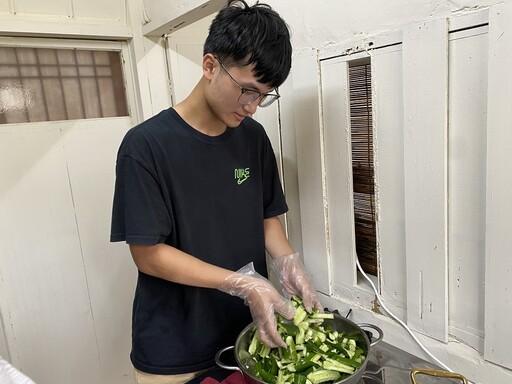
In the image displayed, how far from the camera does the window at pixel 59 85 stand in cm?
181

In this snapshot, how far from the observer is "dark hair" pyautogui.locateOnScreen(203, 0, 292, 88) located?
89 cm

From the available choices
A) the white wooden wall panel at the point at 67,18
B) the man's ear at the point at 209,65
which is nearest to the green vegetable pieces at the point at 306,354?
the man's ear at the point at 209,65

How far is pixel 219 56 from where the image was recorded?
0.93m

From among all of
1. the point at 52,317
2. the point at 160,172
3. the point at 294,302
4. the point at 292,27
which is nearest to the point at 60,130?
the point at 52,317

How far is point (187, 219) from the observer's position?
3.49ft

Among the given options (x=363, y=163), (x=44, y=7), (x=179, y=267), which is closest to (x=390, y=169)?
(x=363, y=163)

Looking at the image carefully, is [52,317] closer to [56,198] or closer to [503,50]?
[56,198]

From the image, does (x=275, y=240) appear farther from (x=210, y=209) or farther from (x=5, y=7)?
(x=5, y=7)

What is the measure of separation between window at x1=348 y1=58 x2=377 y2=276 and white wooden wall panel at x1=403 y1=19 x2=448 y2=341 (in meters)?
0.16

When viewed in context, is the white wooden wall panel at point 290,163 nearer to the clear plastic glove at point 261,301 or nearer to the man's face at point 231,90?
the man's face at point 231,90

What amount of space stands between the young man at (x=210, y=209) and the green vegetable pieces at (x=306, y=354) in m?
0.04

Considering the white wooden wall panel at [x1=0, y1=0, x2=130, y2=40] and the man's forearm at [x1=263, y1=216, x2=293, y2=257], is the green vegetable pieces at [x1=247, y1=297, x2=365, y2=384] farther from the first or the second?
the white wooden wall panel at [x1=0, y1=0, x2=130, y2=40]

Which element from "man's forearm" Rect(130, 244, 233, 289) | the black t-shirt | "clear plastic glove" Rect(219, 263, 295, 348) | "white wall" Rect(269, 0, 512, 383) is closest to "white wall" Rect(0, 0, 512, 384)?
"white wall" Rect(269, 0, 512, 383)

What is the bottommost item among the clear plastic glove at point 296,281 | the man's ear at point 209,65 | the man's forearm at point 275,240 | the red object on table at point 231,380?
the red object on table at point 231,380
